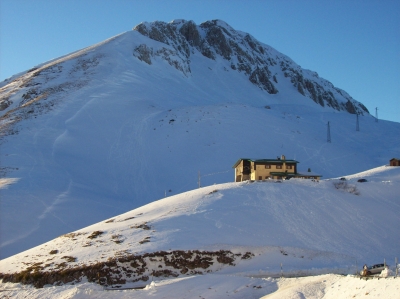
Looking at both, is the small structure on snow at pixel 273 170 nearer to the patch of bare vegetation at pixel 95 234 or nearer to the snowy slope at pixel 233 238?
the snowy slope at pixel 233 238

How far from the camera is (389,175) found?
165 ft

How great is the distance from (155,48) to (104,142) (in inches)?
2634

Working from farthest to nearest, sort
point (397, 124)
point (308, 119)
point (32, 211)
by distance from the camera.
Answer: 1. point (397, 124)
2. point (308, 119)
3. point (32, 211)

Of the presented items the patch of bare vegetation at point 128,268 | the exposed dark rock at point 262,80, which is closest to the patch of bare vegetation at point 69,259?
the patch of bare vegetation at point 128,268

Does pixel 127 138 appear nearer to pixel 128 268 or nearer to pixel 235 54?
pixel 128 268

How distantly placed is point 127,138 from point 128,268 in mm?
46638

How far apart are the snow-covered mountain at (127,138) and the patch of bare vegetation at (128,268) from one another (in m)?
12.5

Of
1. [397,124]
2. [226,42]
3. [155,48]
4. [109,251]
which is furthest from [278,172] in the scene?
[226,42]

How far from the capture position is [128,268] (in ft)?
94.8

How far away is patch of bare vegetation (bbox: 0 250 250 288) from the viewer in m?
28.1

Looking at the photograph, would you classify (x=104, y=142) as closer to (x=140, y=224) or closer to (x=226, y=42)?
(x=140, y=224)

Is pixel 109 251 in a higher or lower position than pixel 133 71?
lower

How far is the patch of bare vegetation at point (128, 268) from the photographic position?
28.1 meters

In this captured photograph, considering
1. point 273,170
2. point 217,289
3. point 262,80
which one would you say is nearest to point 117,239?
point 217,289
